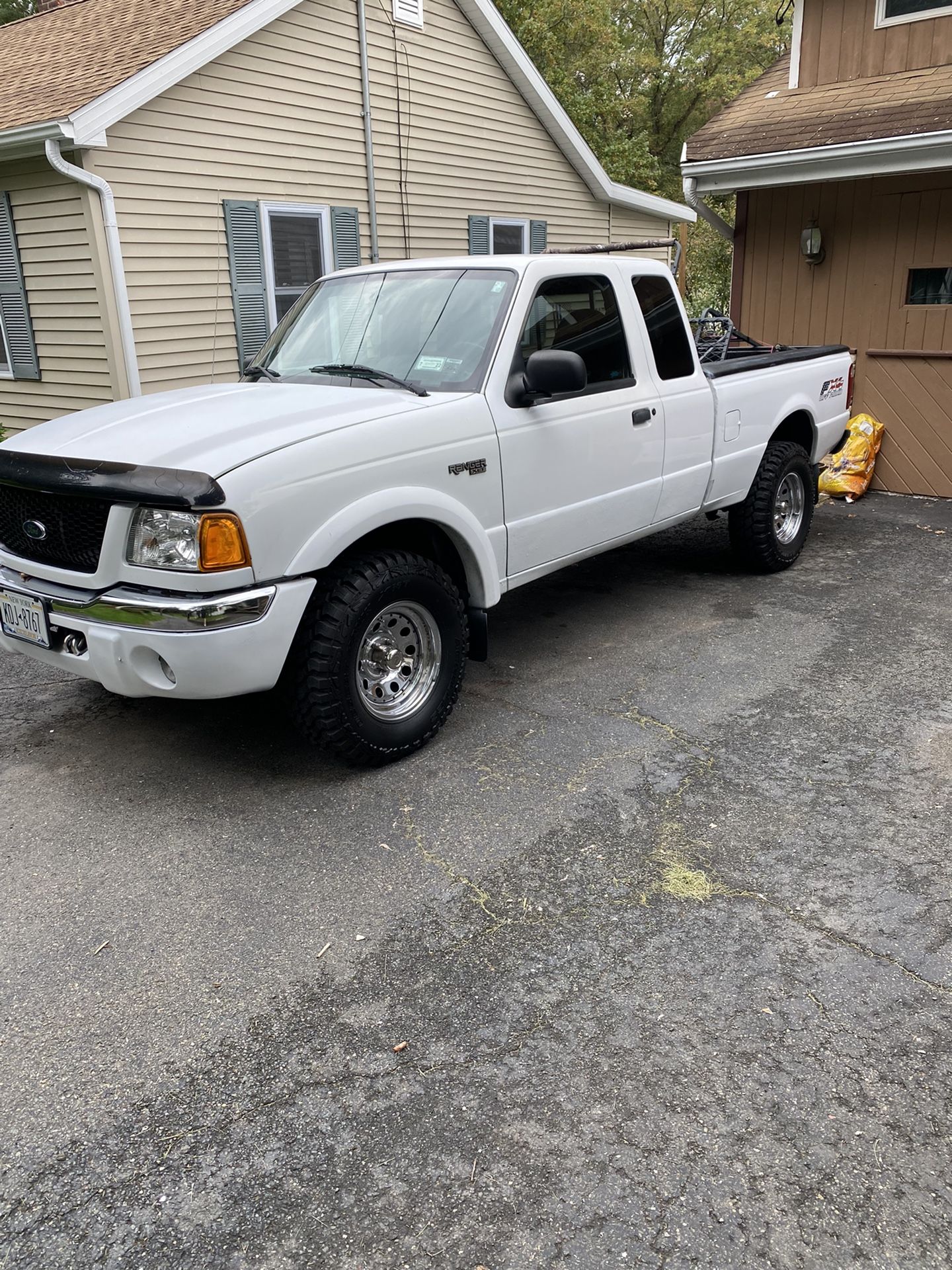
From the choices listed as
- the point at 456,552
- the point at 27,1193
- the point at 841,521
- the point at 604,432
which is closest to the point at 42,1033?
the point at 27,1193

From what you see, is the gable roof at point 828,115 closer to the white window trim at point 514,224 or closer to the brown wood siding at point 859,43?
the brown wood siding at point 859,43

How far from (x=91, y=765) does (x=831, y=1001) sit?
307cm

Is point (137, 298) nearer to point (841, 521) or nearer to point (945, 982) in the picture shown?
point (841, 521)

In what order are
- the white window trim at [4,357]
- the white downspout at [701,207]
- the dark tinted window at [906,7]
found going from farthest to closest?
the white window trim at [4,357] → the white downspout at [701,207] → the dark tinted window at [906,7]

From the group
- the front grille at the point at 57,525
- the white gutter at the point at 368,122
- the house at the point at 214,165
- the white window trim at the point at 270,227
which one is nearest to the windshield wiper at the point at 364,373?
the front grille at the point at 57,525

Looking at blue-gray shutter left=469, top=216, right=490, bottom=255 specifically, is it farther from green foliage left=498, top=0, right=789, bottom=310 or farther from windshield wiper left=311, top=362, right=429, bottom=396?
green foliage left=498, top=0, right=789, bottom=310

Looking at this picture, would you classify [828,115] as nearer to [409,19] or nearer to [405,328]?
[409,19]

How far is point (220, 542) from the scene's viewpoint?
11.2 ft

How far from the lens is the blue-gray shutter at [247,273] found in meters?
9.76

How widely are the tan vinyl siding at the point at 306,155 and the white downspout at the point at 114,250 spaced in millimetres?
124

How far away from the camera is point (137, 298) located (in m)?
8.95

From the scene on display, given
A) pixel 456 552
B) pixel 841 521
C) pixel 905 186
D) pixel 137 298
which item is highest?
pixel 905 186

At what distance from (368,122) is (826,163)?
5140 mm

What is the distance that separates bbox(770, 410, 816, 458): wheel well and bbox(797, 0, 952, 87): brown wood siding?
4384mm
